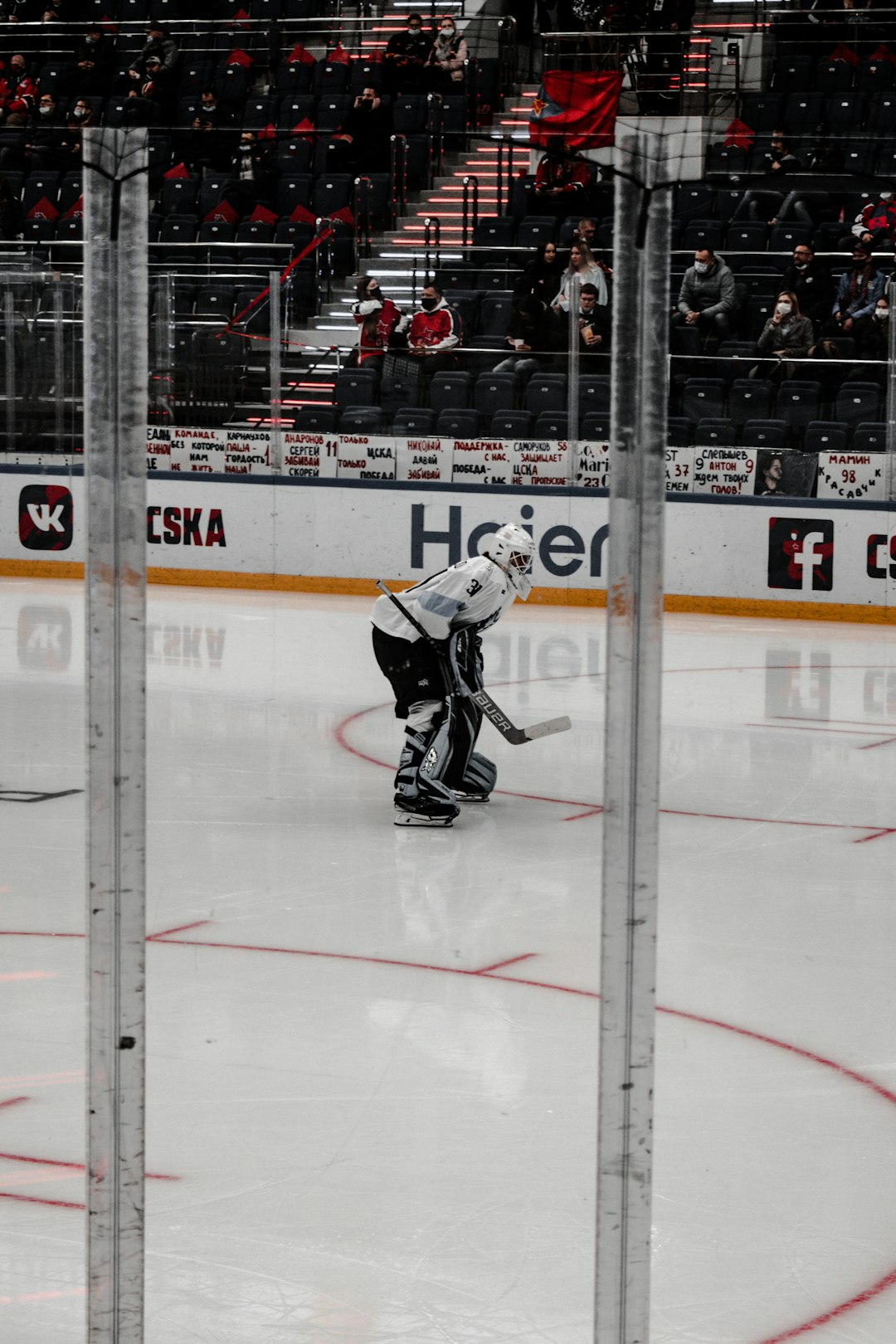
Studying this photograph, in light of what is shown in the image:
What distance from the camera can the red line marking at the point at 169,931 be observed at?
5531 mm

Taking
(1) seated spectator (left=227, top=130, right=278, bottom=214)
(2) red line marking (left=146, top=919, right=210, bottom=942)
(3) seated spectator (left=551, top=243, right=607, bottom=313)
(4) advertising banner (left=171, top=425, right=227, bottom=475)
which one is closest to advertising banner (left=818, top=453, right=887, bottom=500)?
(3) seated spectator (left=551, top=243, right=607, bottom=313)

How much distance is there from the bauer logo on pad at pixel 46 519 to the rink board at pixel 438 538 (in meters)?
0.01

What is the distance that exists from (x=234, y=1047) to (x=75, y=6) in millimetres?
19345

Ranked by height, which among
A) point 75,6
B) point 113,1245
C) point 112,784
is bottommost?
point 113,1245

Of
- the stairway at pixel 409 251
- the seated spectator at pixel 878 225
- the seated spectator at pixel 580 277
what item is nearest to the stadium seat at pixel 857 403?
the seated spectator at pixel 878 225

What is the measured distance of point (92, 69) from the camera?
64.7 ft

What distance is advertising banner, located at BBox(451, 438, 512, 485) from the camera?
14516mm

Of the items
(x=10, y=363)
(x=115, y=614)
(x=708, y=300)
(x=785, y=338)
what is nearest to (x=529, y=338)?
(x=708, y=300)

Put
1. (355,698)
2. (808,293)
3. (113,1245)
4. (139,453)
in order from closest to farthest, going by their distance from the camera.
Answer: (139,453) < (113,1245) < (355,698) < (808,293)

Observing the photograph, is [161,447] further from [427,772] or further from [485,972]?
[485,972]

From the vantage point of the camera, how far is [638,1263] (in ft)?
7.25

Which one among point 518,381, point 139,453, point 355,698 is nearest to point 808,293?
point 518,381

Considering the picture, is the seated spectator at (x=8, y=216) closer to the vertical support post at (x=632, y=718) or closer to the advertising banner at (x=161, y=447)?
the advertising banner at (x=161, y=447)

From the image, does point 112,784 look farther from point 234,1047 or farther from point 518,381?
point 518,381
